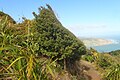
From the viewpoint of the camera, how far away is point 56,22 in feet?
62.8

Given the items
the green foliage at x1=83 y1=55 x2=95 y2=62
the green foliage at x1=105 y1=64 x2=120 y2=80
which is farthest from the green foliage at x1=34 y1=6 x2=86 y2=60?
the green foliage at x1=83 y1=55 x2=95 y2=62

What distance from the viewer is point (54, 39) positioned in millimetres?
18062

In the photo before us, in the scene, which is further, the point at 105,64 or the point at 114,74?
the point at 105,64

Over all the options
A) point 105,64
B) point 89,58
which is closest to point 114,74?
point 105,64

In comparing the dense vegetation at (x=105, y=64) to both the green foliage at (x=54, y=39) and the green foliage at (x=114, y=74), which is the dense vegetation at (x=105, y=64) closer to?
the green foliage at (x=114, y=74)

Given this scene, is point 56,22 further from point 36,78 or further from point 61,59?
point 36,78

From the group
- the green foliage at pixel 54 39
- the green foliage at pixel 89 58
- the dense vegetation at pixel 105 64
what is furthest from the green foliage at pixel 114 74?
the green foliage at pixel 89 58

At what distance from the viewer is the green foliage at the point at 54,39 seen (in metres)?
17.3

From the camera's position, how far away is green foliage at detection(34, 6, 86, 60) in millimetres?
17281

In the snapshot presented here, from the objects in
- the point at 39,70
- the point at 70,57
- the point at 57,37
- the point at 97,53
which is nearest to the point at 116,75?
the point at 70,57

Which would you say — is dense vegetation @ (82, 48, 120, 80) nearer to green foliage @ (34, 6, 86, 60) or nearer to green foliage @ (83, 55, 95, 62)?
green foliage @ (83, 55, 95, 62)

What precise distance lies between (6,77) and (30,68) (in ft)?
2.62

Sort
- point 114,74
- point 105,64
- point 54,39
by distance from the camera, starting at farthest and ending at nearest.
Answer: point 105,64
point 114,74
point 54,39

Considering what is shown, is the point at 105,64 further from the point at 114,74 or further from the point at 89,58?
the point at 114,74
